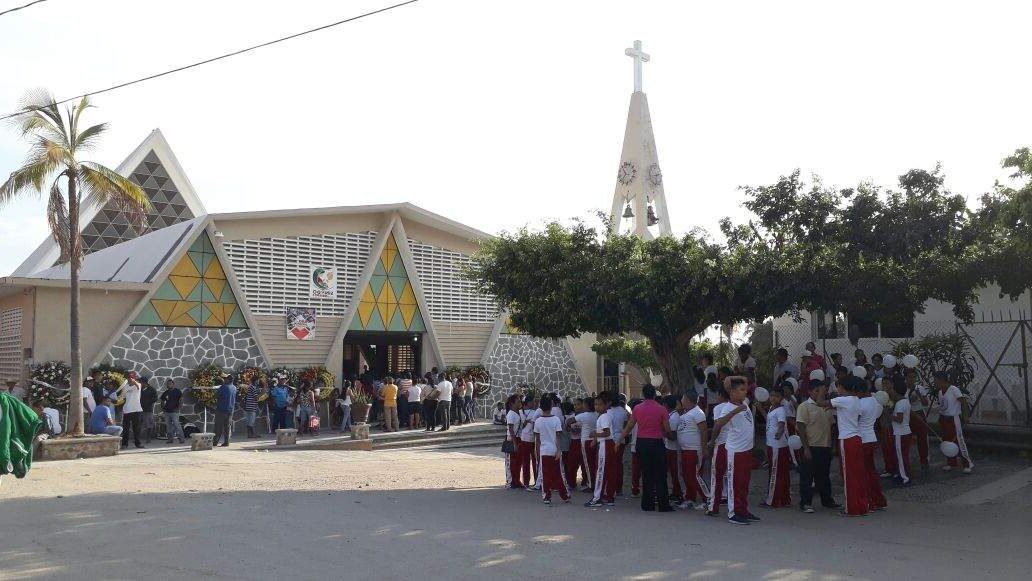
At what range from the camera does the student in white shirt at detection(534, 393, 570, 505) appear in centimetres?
1102

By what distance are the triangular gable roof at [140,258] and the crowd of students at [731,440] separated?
1130cm

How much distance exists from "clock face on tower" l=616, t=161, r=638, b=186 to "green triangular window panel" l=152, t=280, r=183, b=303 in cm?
1758

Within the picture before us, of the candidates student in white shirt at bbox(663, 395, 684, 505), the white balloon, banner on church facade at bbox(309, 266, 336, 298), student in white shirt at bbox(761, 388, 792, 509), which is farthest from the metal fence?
banner on church facade at bbox(309, 266, 336, 298)

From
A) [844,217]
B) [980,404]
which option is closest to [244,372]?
[844,217]

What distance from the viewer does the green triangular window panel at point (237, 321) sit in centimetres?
2062

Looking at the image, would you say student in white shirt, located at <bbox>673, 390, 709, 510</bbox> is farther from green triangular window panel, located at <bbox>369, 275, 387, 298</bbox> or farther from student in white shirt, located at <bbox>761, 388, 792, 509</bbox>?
green triangular window panel, located at <bbox>369, 275, 387, 298</bbox>

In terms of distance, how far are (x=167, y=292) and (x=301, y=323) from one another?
3382 mm

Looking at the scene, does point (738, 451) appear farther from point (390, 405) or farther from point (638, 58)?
point (638, 58)

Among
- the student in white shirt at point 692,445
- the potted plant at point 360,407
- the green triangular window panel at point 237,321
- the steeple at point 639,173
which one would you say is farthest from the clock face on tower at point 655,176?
the student in white shirt at point 692,445

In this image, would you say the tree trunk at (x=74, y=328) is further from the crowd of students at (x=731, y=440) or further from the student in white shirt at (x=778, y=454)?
the student in white shirt at (x=778, y=454)

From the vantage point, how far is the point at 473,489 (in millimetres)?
12469

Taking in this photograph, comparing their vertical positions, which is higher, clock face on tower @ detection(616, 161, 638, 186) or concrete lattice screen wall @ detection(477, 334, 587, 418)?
clock face on tower @ detection(616, 161, 638, 186)

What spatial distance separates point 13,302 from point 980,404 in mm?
20400

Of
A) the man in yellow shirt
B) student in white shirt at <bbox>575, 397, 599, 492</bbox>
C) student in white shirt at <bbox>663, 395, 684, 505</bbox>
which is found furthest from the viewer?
the man in yellow shirt
